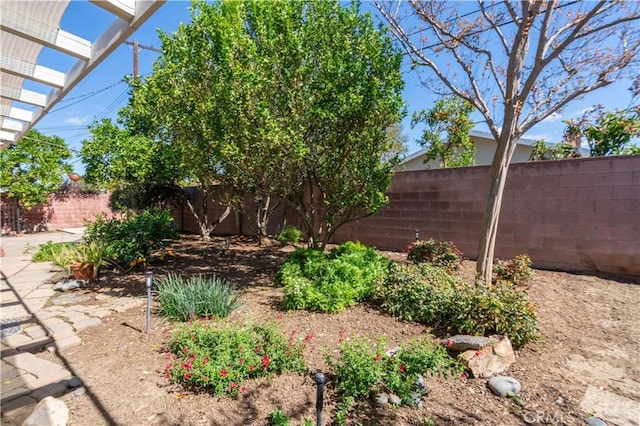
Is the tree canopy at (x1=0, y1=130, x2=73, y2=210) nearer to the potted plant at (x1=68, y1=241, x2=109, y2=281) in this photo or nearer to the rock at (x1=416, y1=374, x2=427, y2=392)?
the potted plant at (x1=68, y1=241, x2=109, y2=281)

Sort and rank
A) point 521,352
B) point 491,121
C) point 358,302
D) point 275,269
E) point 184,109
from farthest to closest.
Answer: point 275,269
point 184,109
point 491,121
point 358,302
point 521,352

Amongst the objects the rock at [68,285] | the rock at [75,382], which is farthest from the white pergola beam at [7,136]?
the rock at [75,382]

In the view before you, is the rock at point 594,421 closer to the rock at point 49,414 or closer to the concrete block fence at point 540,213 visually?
the rock at point 49,414

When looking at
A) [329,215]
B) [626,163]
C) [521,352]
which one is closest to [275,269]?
[329,215]

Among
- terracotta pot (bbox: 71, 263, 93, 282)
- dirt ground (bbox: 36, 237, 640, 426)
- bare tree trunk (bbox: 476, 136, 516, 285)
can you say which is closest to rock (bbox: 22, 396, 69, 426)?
dirt ground (bbox: 36, 237, 640, 426)

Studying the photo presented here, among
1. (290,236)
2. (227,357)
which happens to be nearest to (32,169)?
(290,236)

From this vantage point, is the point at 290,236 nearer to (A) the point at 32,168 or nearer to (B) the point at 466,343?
(B) the point at 466,343

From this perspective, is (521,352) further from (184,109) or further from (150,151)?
(150,151)

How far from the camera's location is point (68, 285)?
542cm

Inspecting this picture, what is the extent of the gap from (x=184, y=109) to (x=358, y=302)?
4.17 metres

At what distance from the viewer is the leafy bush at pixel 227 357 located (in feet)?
8.34

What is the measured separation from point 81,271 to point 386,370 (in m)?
5.72

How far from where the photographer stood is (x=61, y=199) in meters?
16.3

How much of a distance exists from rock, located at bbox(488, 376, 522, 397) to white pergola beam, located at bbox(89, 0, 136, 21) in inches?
153
